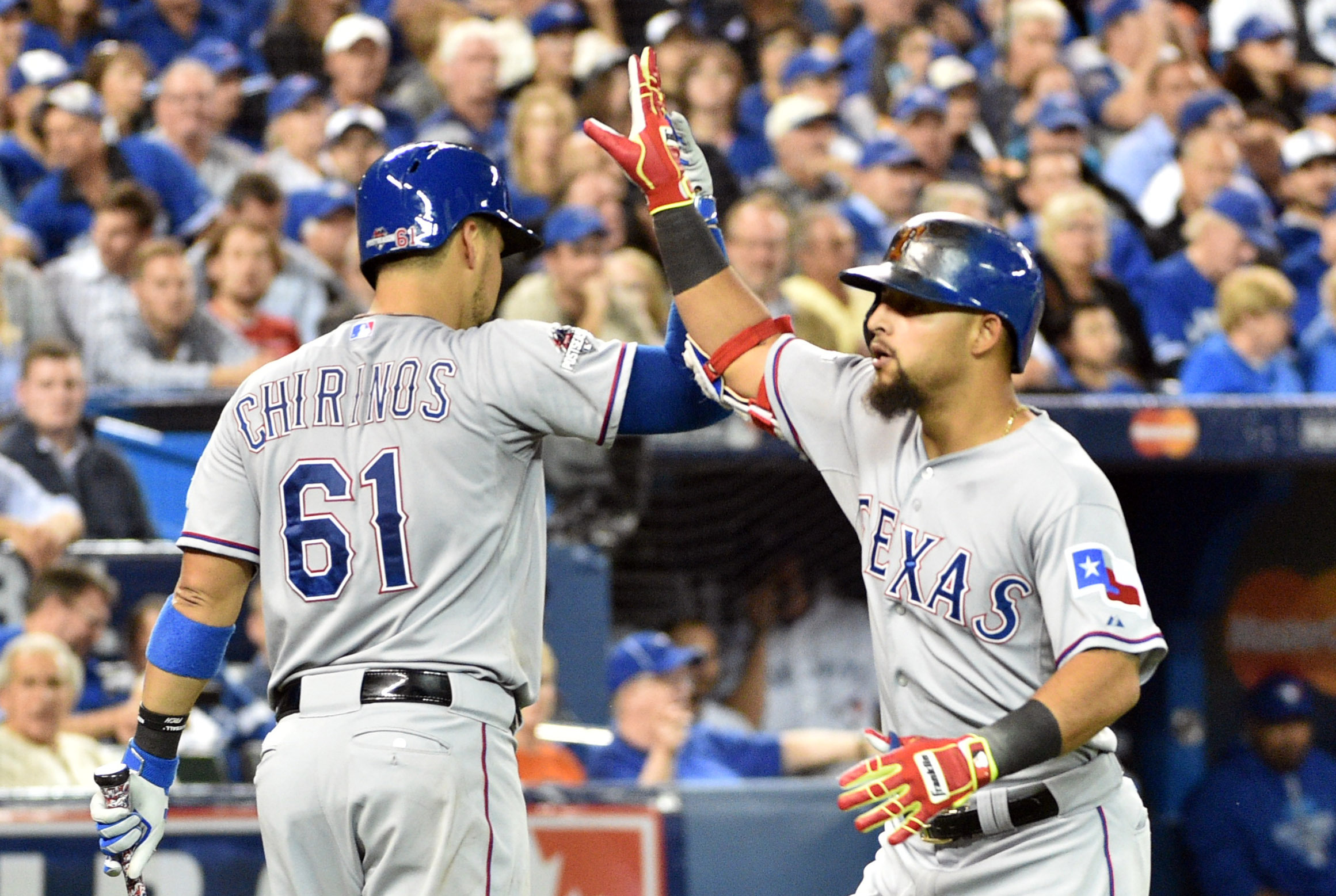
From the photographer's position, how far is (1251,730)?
7.59 m

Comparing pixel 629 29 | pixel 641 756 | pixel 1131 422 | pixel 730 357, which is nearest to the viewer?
pixel 730 357

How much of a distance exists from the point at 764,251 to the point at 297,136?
2265mm

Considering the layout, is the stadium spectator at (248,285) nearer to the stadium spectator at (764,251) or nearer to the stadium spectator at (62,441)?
the stadium spectator at (62,441)

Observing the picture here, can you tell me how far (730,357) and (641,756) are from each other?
2.88 meters

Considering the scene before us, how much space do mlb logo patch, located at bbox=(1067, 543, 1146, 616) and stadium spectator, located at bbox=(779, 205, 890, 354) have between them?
4086 mm

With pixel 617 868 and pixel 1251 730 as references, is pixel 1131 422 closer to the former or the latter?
pixel 1251 730

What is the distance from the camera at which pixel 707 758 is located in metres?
5.90

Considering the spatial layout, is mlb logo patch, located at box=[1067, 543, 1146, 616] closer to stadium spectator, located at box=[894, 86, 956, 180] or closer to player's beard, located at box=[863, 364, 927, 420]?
player's beard, located at box=[863, 364, 927, 420]

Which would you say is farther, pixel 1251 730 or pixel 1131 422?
pixel 1251 730

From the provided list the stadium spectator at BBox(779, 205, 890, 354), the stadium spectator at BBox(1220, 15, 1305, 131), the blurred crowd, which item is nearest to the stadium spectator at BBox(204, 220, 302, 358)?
the blurred crowd

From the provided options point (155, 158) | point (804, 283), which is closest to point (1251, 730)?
point (804, 283)

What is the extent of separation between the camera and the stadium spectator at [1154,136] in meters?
9.02

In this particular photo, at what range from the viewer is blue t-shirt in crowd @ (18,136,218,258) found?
24.1 ft

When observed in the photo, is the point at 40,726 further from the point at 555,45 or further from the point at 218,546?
the point at 555,45
